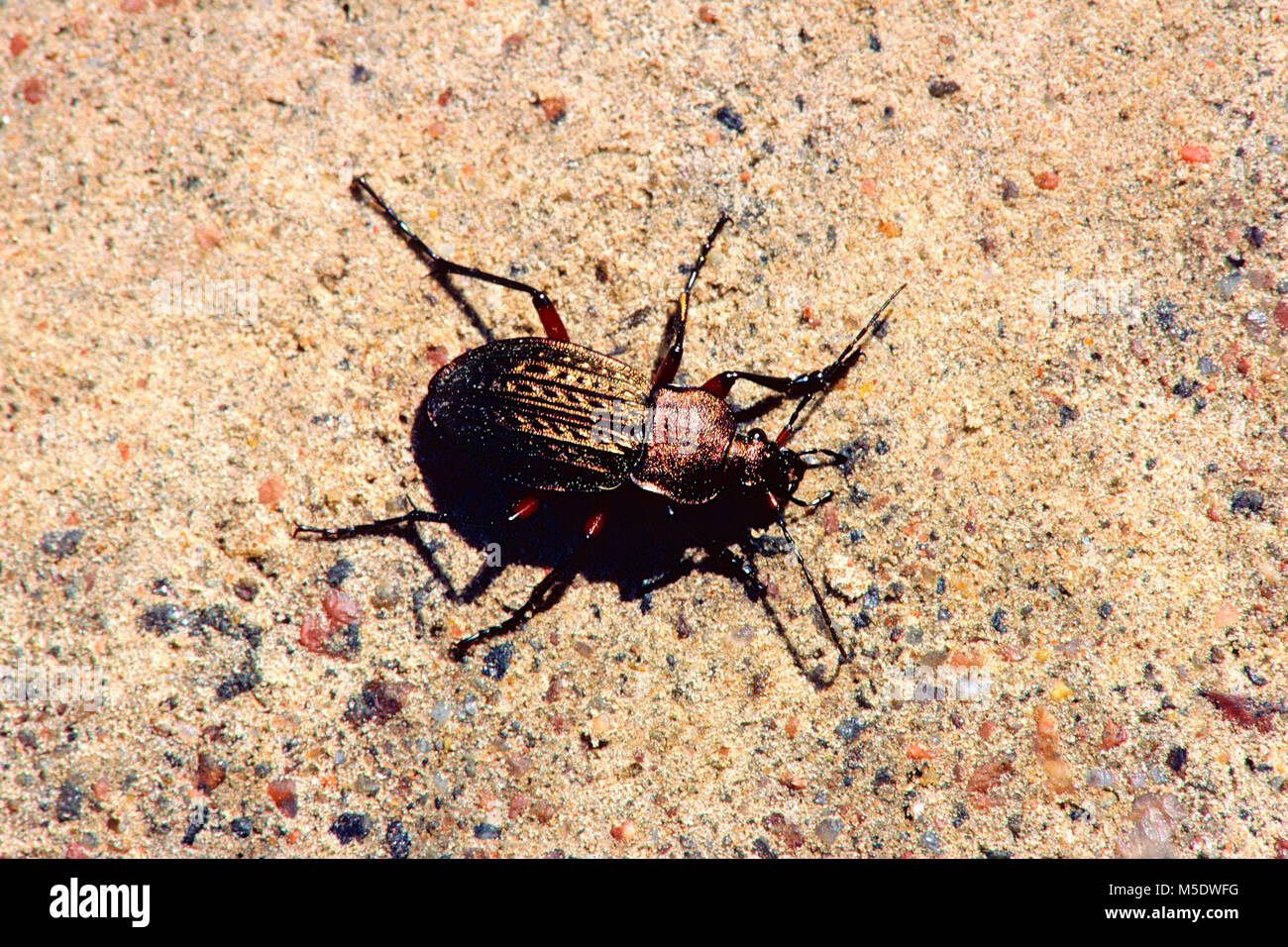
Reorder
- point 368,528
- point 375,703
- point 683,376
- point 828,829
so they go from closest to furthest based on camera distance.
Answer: point 828,829 < point 375,703 < point 368,528 < point 683,376

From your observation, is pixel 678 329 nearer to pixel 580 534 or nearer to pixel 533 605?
pixel 580 534

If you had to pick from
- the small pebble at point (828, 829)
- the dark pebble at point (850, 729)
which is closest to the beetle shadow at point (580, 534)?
the dark pebble at point (850, 729)

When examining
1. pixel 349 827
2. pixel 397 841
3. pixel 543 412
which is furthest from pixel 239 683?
pixel 543 412
